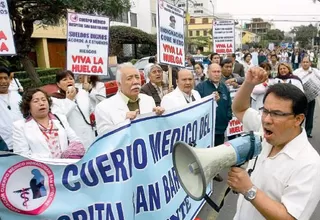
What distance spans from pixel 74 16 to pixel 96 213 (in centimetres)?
327

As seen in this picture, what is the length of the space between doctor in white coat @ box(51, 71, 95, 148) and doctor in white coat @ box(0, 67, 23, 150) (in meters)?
0.46

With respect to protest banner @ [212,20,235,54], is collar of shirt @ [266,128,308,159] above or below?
below

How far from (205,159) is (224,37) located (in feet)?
27.3

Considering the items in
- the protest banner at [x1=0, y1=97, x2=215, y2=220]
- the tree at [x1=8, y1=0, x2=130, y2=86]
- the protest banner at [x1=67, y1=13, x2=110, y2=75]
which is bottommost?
the protest banner at [x1=0, y1=97, x2=215, y2=220]

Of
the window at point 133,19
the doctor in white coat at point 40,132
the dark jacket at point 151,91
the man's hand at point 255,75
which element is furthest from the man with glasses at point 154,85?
the window at point 133,19

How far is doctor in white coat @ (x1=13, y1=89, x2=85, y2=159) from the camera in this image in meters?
2.81

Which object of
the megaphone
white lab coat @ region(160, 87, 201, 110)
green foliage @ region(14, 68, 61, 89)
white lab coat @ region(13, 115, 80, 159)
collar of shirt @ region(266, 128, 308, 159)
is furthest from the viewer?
green foliage @ region(14, 68, 61, 89)

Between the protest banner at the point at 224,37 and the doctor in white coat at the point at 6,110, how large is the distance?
6.44 m

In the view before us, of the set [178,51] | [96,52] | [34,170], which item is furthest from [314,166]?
[96,52]

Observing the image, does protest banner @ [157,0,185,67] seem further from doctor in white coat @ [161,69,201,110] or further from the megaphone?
the megaphone

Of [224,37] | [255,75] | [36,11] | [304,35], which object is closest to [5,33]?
[255,75]

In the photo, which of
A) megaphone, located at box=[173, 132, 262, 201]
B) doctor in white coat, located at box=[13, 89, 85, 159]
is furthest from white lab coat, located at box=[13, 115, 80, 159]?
megaphone, located at box=[173, 132, 262, 201]

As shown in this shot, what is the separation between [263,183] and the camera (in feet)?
5.18

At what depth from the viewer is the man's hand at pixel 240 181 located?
1428 millimetres
